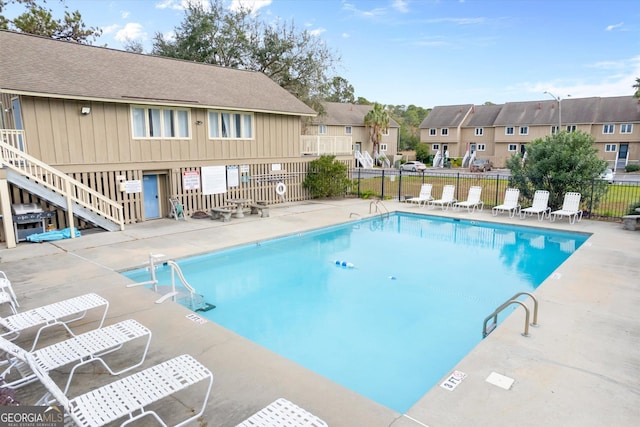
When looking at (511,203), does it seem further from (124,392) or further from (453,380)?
(124,392)

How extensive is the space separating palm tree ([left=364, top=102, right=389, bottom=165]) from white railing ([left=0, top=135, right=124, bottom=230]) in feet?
115

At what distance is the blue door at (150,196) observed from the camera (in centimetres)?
1431

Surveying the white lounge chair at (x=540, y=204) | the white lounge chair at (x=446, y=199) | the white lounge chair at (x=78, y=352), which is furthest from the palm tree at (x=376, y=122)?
the white lounge chair at (x=78, y=352)

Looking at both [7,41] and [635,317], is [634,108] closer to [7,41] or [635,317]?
[635,317]

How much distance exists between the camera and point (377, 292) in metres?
8.72

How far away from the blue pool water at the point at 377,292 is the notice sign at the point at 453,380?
3.00 ft

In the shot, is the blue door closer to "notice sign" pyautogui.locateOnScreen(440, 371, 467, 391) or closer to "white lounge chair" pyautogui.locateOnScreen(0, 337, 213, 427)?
"white lounge chair" pyautogui.locateOnScreen(0, 337, 213, 427)

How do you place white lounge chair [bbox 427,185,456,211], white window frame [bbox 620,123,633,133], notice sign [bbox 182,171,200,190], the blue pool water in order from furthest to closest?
1. white window frame [bbox 620,123,633,133]
2. white lounge chair [bbox 427,185,456,211]
3. notice sign [bbox 182,171,200,190]
4. the blue pool water

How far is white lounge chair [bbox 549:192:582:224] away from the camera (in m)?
13.7

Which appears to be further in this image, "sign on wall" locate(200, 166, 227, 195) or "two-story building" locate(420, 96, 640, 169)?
"two-story building" locate(420, 96, 640, 169)

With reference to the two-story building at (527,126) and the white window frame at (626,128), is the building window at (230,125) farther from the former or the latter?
the white window frame at (626,128)

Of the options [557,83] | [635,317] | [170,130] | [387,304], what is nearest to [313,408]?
[387,304]

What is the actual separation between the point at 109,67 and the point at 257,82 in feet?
23.7

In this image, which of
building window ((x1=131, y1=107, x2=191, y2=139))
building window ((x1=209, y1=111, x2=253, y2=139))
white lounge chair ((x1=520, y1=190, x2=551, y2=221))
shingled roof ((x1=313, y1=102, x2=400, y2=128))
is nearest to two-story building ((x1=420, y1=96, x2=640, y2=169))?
shingled roof ((x1=313, y1=102, x2=400, y2=128))
